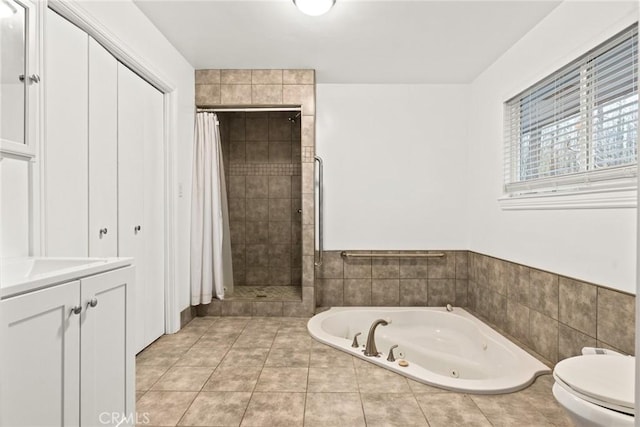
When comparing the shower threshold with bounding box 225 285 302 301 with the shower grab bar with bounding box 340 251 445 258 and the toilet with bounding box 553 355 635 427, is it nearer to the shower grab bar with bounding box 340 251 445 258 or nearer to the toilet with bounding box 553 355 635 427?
the shower grab bar with bounding box 340 251 445 258

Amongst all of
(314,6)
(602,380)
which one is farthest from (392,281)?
(314,6)

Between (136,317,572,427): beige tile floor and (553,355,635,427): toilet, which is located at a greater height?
(553,355,635,427): toilet

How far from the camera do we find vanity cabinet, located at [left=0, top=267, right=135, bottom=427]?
2.73 feet

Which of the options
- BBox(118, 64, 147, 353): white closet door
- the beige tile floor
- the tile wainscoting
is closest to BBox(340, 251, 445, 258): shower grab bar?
the tile wainscoting

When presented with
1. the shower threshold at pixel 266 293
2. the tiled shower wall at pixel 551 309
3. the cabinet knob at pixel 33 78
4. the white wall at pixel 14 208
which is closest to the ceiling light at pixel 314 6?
the cabinet knob at pixel 33 78

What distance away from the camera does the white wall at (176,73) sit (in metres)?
1.99

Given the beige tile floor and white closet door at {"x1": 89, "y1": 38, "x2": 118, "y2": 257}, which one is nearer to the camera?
the beige tile floor

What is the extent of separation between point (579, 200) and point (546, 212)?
0.31 meters

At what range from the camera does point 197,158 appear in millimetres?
3143

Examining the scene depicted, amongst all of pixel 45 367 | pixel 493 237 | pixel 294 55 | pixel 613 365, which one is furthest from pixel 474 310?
pixel 45 367

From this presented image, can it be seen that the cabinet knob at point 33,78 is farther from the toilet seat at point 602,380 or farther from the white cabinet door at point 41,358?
the toilet seat at point 602,380

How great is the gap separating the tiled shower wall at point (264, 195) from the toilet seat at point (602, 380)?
312cm

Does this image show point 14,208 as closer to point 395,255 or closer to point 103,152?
point 103,152

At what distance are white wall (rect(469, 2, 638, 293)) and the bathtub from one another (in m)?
0.63
